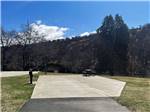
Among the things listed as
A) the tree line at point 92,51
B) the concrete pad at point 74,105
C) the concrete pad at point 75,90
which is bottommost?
the concrete pad at point 74,105

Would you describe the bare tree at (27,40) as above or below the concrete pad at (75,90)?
above

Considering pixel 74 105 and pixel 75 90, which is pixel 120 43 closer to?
pixel 75 90

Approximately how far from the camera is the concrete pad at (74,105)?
31.4ft

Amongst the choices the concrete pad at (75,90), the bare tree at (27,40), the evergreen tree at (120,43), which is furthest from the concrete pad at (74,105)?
the bare tree at (27,40)

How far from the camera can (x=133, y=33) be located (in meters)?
48.0

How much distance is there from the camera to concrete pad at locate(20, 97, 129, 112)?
9.57 m

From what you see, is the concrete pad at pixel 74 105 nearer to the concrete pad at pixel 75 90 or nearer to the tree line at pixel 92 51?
the concrete pad at pixel 75 90

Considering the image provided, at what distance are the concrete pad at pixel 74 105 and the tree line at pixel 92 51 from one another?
Answer: 30.8 metres

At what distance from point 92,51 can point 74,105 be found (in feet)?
124

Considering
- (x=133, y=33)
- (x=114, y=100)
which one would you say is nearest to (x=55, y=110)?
(x=114, y=100)

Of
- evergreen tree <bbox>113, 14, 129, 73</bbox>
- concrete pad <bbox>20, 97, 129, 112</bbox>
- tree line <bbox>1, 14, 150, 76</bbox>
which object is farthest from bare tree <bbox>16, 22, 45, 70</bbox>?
concrete pad <bbox>20, 97, 129, 112</bbox>

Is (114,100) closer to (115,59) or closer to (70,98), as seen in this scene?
(70,98)

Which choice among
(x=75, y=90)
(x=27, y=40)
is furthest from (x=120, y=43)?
(x=75, y=90)

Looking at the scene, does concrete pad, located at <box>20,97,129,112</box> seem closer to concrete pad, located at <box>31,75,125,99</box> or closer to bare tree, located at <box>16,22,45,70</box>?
concrete pad, located at <box>31,75,125,99</box>
